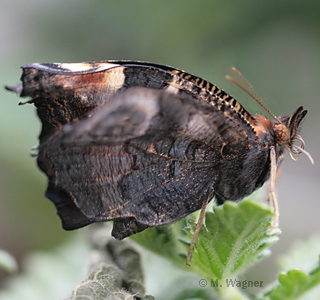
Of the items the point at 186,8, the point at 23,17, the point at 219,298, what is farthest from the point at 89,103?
the point at 23,17

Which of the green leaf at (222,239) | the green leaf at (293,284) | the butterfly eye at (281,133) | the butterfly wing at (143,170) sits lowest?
the green leaf at (293,284)

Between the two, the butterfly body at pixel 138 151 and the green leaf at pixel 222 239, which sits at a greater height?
the butterfly body at pixel 138 151

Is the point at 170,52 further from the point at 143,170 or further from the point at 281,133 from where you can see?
the point at 143,170

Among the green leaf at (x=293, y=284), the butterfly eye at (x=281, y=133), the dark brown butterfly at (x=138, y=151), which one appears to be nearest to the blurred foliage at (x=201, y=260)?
the green leaf at (x=293, y=284)

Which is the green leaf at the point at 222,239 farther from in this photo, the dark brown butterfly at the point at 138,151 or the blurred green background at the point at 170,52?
the blurred green background at the point at 170,52

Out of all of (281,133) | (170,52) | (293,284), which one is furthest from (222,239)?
(170,52)

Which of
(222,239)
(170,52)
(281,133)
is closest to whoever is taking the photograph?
(222,239)

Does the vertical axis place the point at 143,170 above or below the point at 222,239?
above
